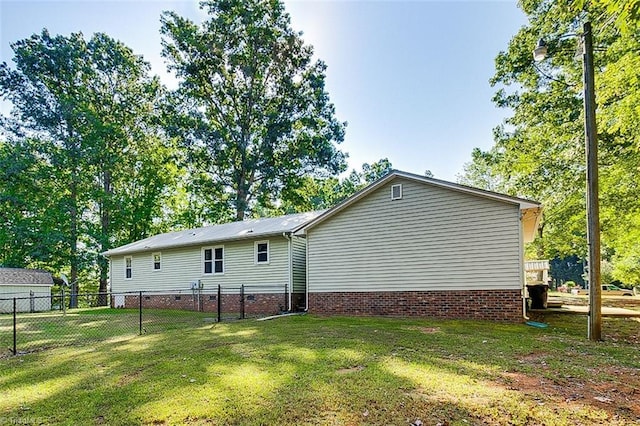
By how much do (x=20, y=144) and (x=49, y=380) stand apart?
27148 millimetres

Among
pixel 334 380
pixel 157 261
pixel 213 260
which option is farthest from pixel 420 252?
pixel 157 261

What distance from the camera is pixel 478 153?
825 inches

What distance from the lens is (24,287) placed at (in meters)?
21.9

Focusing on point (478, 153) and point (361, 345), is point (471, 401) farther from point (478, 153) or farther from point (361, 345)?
point (478, 153)

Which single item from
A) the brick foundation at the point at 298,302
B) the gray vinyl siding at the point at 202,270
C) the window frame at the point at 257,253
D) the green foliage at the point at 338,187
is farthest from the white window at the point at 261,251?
the green foliage at the point at 338,187

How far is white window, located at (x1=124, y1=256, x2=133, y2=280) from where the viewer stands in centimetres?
2092

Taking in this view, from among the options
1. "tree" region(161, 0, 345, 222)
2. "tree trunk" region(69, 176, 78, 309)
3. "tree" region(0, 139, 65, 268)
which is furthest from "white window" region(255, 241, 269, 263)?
"tree trunk" region(69, 176, 78, 309)

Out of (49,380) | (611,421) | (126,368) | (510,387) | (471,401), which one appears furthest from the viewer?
(126,368)

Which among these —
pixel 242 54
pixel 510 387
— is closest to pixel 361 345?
pixel 510 387

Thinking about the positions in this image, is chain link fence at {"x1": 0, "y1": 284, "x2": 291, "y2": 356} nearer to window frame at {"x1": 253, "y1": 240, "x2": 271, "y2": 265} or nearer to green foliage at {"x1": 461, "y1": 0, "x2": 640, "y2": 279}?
window frame at {"x1": 253, "y1": 240, "x2": 271, "y2": 265}

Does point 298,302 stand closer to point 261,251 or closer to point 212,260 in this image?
point 261,251

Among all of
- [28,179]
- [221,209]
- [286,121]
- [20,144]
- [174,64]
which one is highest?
[174,64]

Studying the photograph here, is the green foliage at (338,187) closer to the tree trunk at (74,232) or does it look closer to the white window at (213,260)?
the white window at (213,260)

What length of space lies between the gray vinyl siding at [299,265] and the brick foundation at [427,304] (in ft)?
4.56
